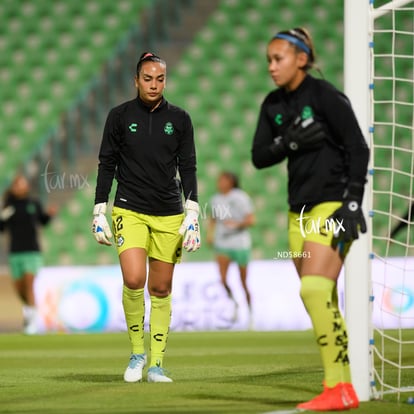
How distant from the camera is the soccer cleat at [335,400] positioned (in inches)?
191

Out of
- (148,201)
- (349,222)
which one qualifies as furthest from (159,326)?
(349,222)

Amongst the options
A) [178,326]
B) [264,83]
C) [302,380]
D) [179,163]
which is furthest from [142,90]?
[264,83]

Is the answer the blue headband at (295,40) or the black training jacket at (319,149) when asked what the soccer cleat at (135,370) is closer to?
the black training jacket at (319,149)

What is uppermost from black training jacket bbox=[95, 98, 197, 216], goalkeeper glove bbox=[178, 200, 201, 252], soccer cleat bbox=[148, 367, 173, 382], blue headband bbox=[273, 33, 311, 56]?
blue headband bbox=[273, 33, 311, 56]

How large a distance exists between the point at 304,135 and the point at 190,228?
1.84 metres

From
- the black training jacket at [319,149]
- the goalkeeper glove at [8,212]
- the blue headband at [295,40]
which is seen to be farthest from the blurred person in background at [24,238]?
the blue headband at [295,40]

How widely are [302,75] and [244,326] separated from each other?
812 cm

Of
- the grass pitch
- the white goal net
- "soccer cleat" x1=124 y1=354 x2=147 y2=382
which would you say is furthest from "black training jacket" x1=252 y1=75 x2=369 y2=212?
the white goal net

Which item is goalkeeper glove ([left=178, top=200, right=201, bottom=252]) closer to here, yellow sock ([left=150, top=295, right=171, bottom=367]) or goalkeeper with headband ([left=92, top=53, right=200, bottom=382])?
goalkeeper with headband ([left=92, top=53, right=200, bottom=382])

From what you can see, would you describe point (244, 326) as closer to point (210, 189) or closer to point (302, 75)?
point (210, 189)

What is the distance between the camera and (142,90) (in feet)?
21.2

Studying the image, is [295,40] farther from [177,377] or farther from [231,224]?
[231,224]

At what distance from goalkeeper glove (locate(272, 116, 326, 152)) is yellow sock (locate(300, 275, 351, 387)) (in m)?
0.62

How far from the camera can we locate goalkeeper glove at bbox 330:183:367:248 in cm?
472
